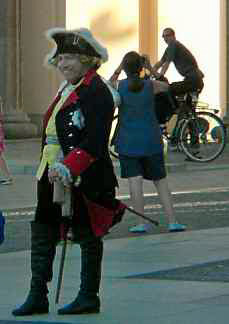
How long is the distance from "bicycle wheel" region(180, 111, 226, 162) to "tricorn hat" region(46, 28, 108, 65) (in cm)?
1213

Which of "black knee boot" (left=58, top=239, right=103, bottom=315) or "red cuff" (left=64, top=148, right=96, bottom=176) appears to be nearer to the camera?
"red cuff" (left=64, top=148, right=96, bottom=176)

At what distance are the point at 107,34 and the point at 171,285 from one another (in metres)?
16.5

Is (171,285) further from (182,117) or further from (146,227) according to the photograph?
(182,117)

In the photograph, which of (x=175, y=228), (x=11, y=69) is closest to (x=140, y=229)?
(x=175, y=228)

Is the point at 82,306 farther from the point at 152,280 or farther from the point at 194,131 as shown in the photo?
the point at 194,131

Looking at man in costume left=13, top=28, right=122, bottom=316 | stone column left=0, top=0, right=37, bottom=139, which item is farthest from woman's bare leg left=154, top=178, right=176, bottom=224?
stone column left=0, top=0, right=37, bottom=139

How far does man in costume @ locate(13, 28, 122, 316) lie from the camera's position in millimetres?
8312

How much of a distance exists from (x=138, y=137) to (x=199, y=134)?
7.77 metres

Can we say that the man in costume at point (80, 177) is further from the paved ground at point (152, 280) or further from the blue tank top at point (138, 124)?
the blue tank top at point (138, 124)

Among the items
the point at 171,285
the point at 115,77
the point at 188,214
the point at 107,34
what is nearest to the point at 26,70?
the point at 107,34

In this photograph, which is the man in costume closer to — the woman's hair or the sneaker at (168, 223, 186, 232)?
the woman's hair

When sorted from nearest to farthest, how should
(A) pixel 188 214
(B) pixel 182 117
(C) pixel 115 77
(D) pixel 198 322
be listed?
(D) pixel 198 322 < (A) pixel 188 214 < (C) pixel 115 77 < (B) pixel 182 117

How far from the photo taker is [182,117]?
20781mm

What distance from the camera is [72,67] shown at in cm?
838
